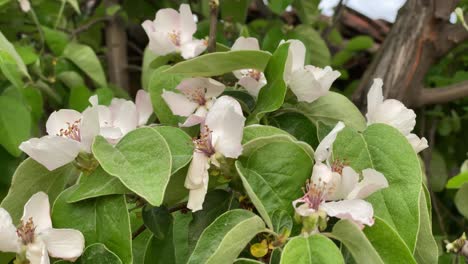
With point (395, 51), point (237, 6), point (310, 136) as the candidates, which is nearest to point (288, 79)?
point (310, 136)

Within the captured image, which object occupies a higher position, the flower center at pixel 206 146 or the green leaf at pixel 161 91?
the flower center at pixel 206 146

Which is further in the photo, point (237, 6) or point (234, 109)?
point (237, 6)

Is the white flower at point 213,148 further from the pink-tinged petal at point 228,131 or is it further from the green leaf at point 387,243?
the green leaf at point 387,243

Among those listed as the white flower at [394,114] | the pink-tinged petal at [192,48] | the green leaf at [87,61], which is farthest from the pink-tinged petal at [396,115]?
the green leaf at [87,61]

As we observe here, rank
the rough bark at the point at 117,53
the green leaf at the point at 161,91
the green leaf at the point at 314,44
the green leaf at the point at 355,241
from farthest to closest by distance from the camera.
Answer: the rough bark at the point at 117,53, the green leaf at the point at 314,44, the green leaf at the point at 161,91, the green leaf at the point at 355,241

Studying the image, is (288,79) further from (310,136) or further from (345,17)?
(345,17)

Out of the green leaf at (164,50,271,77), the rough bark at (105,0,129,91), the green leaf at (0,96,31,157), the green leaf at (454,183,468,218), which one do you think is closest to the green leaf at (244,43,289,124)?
the green leaf at (164,50,271,77)
